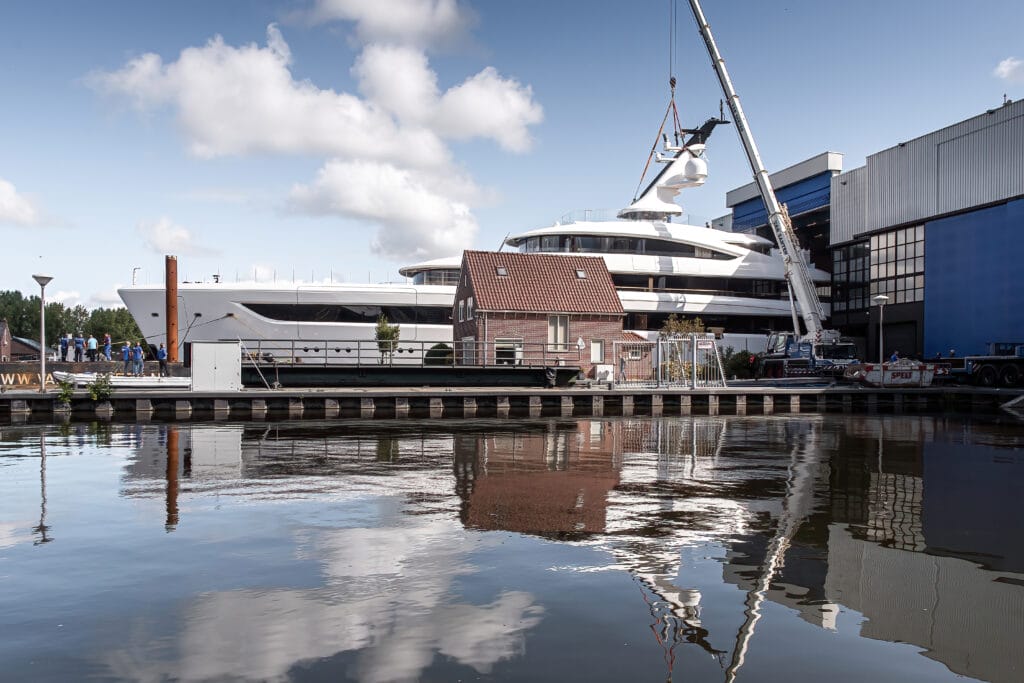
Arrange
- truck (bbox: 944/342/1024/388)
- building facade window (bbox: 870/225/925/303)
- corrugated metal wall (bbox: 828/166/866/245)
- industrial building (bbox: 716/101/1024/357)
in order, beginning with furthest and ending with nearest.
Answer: corrugated metal wall (bbox: 828/166/866/245), building facade window (bbox: 870/225/925/303), industrial building (bbox: 716/101/1024/357), truck (bbox: 944/342/1024/388)

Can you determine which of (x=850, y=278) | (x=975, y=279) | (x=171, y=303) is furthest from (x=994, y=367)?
(x=171, y=303)

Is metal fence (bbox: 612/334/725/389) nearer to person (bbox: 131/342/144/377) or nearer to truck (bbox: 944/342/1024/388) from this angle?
truck (bbox: 944/342/1024/388)

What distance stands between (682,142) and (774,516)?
46.2 m

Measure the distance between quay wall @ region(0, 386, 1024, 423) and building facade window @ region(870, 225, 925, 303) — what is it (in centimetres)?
1433

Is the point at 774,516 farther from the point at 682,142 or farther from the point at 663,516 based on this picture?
the point at 682,142

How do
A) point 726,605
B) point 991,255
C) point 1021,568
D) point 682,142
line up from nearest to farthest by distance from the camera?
1. point 726,605
2. point 1021,568
3. point 991,255
4. point 682,142

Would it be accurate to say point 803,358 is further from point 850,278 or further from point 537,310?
point 537,310

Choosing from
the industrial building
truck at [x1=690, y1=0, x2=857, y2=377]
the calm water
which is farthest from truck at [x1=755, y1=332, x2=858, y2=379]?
the calm water

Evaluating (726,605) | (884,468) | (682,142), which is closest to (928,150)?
(682,142)

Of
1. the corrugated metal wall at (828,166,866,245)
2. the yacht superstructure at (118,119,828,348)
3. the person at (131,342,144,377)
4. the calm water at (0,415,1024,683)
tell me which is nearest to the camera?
the calm water at (0,415,1024,683)

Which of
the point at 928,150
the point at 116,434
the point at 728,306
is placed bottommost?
the point at 116,434

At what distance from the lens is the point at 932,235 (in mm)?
41719

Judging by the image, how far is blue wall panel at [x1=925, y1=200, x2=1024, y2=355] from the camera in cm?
3659

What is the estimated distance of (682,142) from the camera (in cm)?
5119
